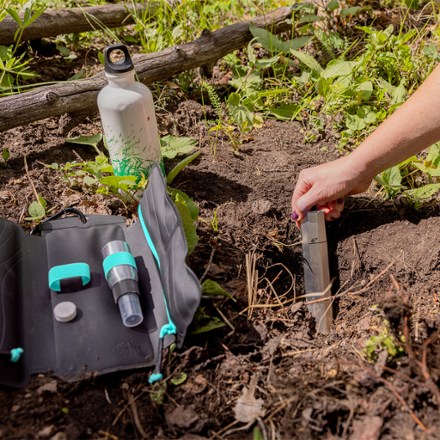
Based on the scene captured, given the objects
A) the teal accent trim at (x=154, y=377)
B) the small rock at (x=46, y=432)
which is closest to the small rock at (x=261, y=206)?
the teal accent trim at (x=154, y=377)

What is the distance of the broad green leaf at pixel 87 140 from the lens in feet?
8.54

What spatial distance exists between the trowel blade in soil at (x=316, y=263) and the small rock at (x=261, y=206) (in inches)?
7.5

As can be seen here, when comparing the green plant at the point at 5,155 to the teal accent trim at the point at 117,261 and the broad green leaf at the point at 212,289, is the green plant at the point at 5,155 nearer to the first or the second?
the teal accent trim at the point at 117,261

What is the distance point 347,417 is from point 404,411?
0.48 ft

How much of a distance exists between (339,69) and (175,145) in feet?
3.01

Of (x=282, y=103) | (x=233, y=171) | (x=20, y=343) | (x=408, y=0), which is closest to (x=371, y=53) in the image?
(x=282, y=103)

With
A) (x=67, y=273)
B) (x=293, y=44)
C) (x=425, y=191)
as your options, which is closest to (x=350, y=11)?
(x=293, y=44)

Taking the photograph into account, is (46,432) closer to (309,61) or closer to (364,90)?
(364,90)

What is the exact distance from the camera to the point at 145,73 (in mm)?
2850

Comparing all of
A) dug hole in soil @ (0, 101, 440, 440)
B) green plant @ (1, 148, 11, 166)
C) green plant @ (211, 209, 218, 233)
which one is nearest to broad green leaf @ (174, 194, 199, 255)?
dug hole in soil @ (0, 101, 440, 440)

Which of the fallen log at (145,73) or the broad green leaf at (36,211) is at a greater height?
the fallen log at (145,73)

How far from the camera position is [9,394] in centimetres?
161

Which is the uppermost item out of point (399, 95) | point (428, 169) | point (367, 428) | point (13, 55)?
point (13, 55)

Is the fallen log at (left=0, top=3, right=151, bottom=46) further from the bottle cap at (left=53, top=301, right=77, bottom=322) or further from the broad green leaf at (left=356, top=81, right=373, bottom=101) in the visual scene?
the bottle cap at (left=53, top=301, right=77, bottom=322)
